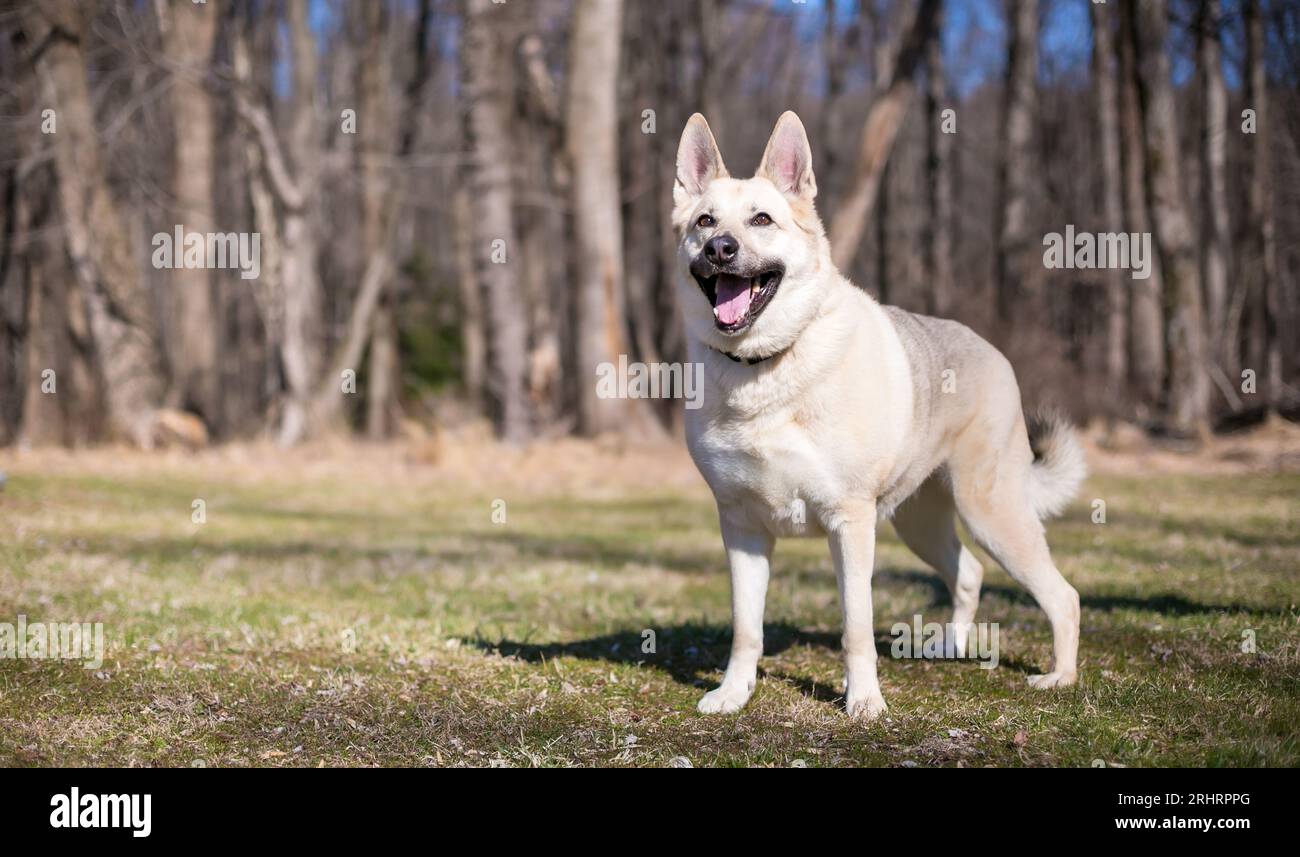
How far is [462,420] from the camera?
69.3ft

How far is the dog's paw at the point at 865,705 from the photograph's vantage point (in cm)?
457

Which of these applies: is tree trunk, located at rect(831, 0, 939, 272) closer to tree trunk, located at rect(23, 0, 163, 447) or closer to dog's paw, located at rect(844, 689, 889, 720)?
tree trunk, located at rect(23, 0, 163, 447)

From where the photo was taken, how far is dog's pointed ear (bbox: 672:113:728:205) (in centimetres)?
509

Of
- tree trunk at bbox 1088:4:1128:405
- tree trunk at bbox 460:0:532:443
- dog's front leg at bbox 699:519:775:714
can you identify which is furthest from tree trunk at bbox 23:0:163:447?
tree trunk at bbox 1088:4:1128:405

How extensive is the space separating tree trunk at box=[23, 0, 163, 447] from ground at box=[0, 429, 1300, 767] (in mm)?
4867

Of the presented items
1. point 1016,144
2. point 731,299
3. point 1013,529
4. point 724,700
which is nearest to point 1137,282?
point 1016,144

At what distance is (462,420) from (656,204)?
26.0 ft

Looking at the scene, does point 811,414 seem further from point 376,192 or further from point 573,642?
point 376,192

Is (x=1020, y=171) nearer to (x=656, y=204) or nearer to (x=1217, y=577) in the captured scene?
(x=656, y=204)

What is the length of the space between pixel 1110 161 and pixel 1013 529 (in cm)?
2397

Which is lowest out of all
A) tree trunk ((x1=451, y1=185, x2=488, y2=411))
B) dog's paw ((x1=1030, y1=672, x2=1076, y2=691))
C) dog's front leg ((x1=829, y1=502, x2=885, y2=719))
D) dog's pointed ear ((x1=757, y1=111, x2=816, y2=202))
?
dog's paw ((x1=1030, y1=672, x2=1076, y2=691))

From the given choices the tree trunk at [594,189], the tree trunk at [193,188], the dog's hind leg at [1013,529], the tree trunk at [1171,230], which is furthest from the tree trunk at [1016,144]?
the dog's hind leg at [1013,529]

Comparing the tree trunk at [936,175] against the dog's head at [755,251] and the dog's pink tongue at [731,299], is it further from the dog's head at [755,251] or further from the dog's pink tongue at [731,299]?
the dog's pink tongue at [731,299]
